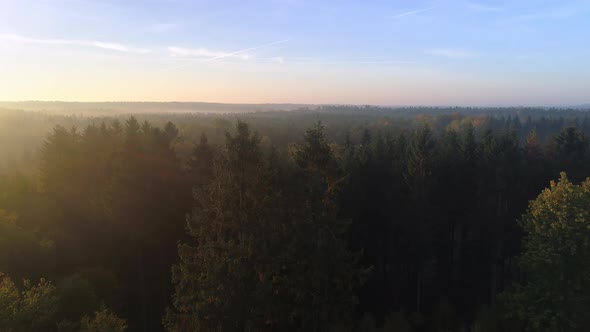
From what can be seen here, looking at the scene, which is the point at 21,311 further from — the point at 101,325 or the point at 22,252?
the point at 22,252

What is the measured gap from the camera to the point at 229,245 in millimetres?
11438

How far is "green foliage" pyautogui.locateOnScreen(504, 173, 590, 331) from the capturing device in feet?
54.0

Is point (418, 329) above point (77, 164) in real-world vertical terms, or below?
below

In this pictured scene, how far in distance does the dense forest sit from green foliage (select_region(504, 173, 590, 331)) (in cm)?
7

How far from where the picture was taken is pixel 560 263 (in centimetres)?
1680

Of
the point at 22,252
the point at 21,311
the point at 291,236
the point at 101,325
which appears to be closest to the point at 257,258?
the point at 291,236

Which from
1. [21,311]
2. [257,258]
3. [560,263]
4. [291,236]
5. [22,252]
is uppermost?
[291,236]

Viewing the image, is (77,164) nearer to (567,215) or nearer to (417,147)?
(417,147)

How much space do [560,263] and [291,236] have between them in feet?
39.5

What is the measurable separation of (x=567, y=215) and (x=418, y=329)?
10862 millimetres

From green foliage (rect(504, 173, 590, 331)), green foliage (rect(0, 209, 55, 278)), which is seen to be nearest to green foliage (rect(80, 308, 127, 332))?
green foliage (rect(0, 209, 55, 278))

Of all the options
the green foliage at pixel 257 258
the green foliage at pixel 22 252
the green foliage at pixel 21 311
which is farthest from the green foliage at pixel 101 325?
the green foliage at pixel 22 252

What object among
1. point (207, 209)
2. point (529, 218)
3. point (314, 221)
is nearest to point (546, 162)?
point (529, 218)

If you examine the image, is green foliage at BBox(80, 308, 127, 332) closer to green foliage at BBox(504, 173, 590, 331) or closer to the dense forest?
the dense forest
